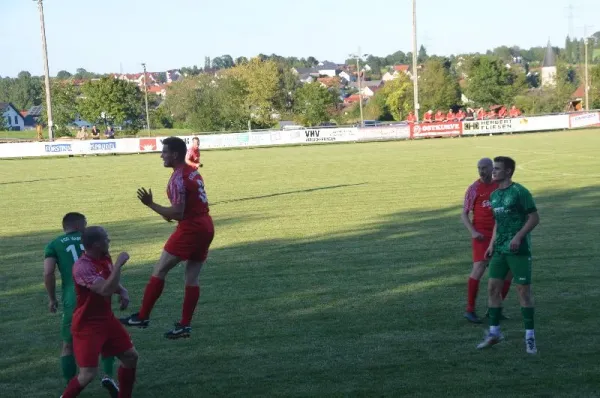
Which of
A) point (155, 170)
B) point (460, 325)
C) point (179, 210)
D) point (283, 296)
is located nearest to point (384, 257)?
point (283, 296)

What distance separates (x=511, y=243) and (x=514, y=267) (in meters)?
0.25

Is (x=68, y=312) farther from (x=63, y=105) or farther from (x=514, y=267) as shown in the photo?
(x=63, y=105)

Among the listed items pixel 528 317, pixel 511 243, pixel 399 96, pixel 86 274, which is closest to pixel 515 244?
pixel 511 243

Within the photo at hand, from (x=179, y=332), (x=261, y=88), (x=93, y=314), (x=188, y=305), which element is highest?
(x=261, y=88)

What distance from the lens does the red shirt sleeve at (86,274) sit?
20.7 feet

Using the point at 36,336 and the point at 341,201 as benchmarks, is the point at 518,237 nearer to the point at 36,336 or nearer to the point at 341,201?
the point at 36,336

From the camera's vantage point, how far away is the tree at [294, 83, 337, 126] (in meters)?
88.9

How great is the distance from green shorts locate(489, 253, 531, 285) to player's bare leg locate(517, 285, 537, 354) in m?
0.08

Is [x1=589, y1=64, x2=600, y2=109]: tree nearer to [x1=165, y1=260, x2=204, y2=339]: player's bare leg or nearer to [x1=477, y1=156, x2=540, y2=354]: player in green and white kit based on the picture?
[x1=477, y1=156, x2=540, y2=354]: player in green and white kit

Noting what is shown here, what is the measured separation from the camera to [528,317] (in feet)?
26.4

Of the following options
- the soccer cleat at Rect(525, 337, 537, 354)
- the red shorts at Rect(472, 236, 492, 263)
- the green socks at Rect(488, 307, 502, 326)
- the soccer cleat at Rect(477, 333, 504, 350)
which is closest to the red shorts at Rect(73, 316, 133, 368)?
the soccer cleat at Rect(477, 333, 504, 350)

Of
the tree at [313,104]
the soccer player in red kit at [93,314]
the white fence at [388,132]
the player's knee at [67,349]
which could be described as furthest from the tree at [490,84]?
the soccer player in red kit at [93,314]

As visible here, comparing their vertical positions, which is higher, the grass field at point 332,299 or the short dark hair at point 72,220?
the short dark hair at point 72,220

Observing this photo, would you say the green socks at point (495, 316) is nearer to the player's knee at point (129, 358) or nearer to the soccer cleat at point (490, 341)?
the soccer cleat at point (490, 341)
